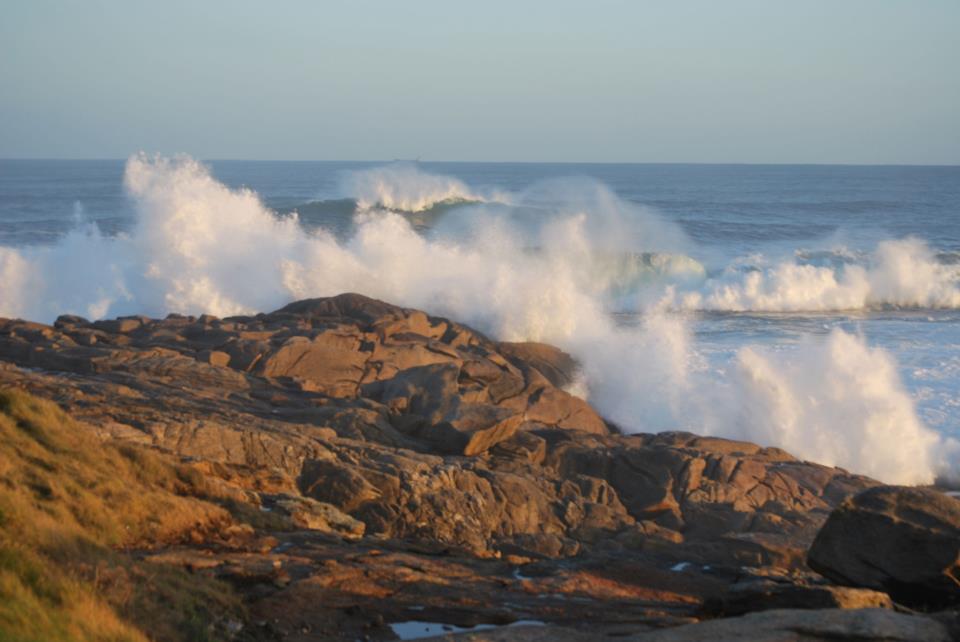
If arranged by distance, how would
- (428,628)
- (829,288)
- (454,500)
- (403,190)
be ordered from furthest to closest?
(403,190) → (829,288) → (454,500) → (428,628)

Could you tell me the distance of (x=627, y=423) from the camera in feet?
62.4

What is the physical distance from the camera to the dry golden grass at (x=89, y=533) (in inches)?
216

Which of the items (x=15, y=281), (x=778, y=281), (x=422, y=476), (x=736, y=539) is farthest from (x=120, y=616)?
(x=778, y=281)

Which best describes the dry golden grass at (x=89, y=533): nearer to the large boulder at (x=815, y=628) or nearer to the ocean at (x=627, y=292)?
the large boulder at (x=815, y=628)

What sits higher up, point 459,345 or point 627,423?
point 459,345

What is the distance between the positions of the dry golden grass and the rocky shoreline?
0.24 meters

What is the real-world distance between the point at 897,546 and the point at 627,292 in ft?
91.9

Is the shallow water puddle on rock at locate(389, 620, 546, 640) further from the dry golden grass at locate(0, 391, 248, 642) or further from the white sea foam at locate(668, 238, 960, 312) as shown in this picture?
the white sea foam at locate(668, 238, 960, 312)

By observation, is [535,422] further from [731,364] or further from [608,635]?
[608,635]

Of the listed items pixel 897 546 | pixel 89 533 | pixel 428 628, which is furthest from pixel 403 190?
pixel 428 628

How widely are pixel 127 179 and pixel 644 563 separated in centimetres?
2280

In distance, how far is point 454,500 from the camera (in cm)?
1115

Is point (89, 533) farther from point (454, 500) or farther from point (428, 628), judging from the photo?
point (454, 500)

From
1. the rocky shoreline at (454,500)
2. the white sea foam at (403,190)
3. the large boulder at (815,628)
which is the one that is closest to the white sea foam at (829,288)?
the rocky shoreline at (454,500)
